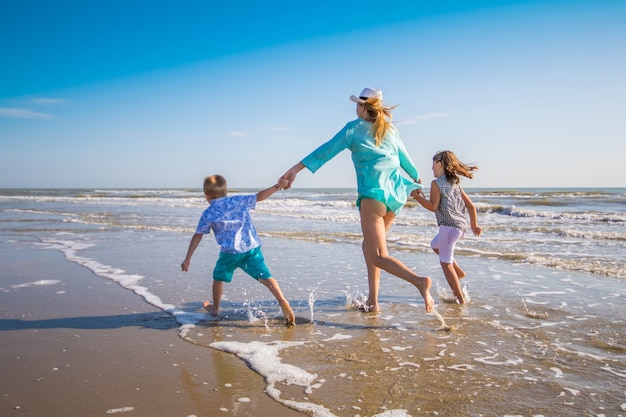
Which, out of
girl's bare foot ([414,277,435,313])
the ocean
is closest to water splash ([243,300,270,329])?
the ocean

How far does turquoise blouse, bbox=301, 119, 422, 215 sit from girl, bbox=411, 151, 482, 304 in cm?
87

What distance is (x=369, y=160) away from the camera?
423 centimetres

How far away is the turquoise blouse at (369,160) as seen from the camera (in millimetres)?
4152

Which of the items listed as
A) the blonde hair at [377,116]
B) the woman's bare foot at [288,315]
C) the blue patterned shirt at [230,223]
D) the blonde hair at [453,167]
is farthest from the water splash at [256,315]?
the blonde hair at [453,167]

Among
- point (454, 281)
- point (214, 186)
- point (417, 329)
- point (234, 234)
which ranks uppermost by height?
point (214, 186)

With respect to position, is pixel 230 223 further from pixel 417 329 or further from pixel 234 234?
pixel 417 329

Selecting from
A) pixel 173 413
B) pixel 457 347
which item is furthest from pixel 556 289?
pixel 173 413

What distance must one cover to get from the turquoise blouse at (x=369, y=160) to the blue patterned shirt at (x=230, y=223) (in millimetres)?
811

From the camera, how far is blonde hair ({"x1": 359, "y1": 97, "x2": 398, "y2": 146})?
13.7 ft

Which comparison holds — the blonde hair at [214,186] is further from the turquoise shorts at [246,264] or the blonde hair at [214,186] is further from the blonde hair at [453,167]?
the blonde hair at [453,167]

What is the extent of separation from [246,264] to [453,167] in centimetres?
250

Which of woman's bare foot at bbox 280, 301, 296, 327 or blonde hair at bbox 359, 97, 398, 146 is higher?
blonde hair at bbox 359, 97, 398, 146

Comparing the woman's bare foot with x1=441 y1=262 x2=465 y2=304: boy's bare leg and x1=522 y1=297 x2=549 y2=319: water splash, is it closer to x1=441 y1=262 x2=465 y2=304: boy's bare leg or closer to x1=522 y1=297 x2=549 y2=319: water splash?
x1=441 y1=262 x2=465 y2=304: boy's bare leg

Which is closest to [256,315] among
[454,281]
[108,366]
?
[108,366]
